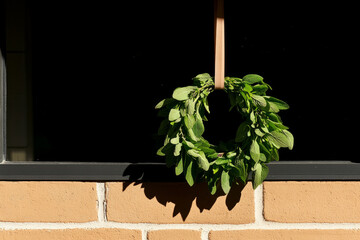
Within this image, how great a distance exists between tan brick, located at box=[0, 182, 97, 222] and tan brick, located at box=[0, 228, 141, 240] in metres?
0.02

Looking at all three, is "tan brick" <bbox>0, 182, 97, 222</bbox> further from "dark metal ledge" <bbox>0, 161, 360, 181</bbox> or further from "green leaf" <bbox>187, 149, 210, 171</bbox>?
"green leaf" <bbox>187, 149, 210, 171</bbox>

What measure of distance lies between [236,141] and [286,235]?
231 millimetres

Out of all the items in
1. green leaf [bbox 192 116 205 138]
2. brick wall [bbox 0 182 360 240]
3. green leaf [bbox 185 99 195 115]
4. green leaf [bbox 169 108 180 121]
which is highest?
green leaf [bbox 185 99 195 115]

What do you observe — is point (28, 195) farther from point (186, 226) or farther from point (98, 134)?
point (98, 134)

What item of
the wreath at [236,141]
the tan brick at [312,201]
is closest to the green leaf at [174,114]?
the wreath at [236,141]

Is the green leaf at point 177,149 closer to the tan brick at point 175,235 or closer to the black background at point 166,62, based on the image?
the tan brick at point 175,235

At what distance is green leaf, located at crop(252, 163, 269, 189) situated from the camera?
2.80 ft

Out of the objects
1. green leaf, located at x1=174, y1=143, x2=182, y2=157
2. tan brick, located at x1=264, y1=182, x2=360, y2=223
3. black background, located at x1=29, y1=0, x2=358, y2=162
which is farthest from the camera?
black background, located at x1=29, y1=0, x2=358, y2=162

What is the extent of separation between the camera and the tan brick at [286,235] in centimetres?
93

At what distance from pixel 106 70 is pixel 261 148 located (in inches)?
78.9

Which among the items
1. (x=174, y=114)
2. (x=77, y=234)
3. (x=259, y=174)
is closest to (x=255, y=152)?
(x=259, y=174)

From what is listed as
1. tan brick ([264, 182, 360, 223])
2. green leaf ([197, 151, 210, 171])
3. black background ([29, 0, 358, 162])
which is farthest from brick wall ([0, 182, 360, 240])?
black background ([29, 0, 358, 162])

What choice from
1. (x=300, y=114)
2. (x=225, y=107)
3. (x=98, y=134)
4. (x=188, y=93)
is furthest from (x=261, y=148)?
(x=98, y=134)

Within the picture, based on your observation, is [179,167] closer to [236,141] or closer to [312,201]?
[236,141]
